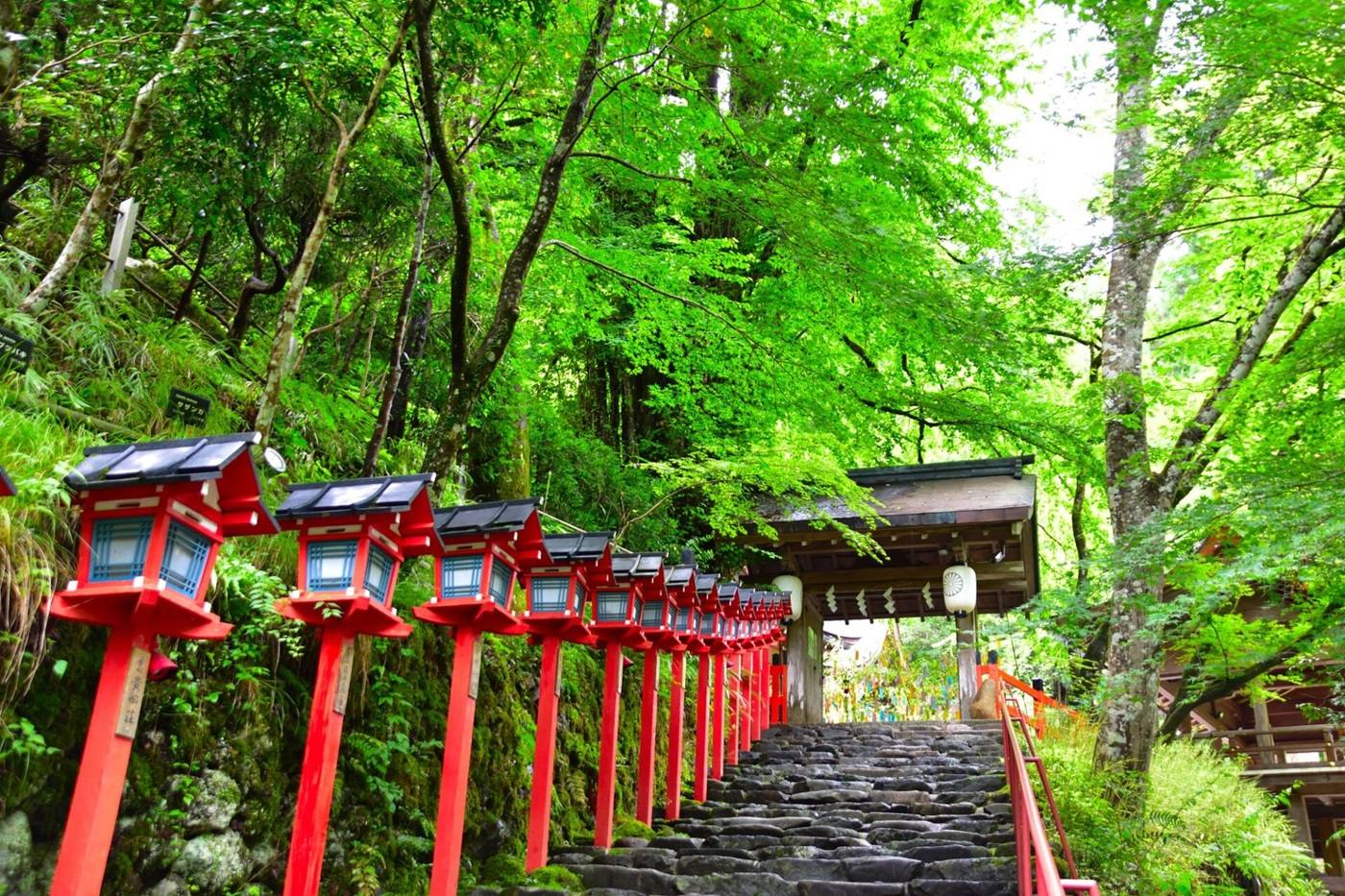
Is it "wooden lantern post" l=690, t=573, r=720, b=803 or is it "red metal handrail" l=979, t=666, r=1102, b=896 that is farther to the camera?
"wooden lantern post" l=690, t=573, r=720, b=803

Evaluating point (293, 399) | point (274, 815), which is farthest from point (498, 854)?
point (293, 399)

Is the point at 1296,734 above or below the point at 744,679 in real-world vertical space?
below

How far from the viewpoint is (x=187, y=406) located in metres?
5.01

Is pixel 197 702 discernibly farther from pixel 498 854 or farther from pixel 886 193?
pixel 886 193

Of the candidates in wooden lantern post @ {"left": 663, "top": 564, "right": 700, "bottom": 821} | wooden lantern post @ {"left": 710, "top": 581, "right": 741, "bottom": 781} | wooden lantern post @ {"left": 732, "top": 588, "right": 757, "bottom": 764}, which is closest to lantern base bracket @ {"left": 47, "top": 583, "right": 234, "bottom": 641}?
wooden lantern post @ {"left": 663, "top": 564, "right": 700, "bottom": 821}

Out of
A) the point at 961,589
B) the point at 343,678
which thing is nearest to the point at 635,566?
the point at 343,678

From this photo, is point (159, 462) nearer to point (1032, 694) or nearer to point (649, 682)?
point (649, 682)

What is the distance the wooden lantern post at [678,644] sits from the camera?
804 cm

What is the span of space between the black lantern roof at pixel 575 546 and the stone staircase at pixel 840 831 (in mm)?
2031

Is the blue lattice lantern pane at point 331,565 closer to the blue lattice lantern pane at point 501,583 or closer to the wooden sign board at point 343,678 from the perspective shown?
the wooden sign board at point 343,678

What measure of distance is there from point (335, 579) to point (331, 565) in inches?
2.8

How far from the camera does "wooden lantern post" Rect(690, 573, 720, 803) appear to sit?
8.88 m

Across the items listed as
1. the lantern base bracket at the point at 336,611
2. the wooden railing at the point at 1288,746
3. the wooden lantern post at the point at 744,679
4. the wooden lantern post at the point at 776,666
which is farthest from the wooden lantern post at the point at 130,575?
the wooden railing at the point at 1288,746

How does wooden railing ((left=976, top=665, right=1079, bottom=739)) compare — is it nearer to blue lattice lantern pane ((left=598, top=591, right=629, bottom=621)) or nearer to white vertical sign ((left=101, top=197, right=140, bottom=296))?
blue lattice lantern pane ((left=598, top=591, right=629, bottom=621))
